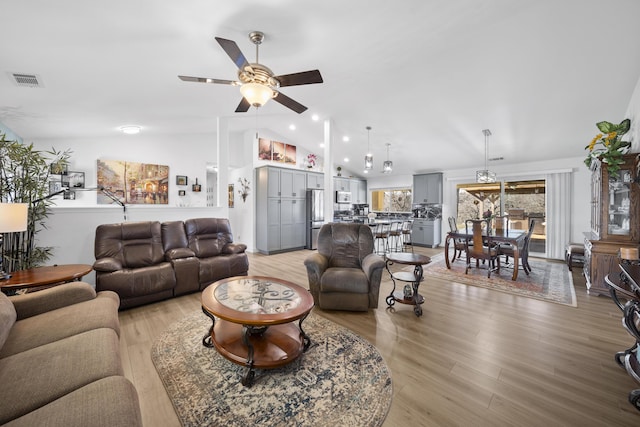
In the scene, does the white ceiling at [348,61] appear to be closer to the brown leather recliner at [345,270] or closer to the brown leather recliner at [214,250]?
the brown leather recliner at [214,250]

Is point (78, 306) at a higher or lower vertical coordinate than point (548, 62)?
lower

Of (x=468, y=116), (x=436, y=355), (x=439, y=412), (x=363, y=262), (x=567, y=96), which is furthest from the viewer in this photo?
(x=468, y=116)

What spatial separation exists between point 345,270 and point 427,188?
5707 millimetres

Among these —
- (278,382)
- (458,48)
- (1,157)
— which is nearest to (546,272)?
(458,48)

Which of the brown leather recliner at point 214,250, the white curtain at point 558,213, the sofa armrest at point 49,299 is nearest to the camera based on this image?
the sofa armrest at point 49,299

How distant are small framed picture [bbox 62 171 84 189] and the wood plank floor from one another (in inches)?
146

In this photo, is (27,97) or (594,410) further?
(27,97)

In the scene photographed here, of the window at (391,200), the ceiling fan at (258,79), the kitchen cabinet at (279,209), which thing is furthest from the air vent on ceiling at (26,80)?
the window at (391,200)

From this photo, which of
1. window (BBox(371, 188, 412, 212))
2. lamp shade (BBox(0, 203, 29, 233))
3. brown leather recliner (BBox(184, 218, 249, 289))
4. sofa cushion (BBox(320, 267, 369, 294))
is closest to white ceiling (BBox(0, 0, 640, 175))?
lamp shade (BBox(0, 203, 29, 233))

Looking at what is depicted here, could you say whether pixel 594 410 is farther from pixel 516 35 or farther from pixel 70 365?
pixel 516 35

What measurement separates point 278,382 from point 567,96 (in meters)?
5.27

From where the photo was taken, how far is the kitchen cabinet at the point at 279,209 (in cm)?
648

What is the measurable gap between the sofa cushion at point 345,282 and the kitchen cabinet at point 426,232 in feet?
17.3

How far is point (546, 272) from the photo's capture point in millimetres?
4801
